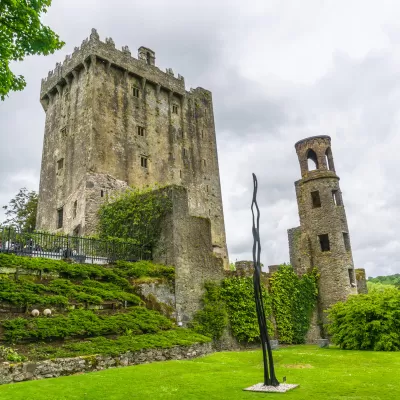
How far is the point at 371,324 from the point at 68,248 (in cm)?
1359

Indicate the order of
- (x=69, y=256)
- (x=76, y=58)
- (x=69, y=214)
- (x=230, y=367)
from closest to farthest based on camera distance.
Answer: (x=230, y=367) → (x=69, y=256) → (x=69, y=214) → (x=76, y=58)

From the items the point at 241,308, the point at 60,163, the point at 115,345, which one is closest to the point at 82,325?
the point at 115,345

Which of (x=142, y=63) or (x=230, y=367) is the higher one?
(x=142, y=63)

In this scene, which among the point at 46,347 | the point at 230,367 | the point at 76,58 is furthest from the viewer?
the point at 76,58

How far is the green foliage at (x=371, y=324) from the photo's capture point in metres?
16.8

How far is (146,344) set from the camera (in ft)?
38.9

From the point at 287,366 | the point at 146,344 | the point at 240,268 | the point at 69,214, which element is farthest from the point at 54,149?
the point at 287,366

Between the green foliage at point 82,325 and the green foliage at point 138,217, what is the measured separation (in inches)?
215

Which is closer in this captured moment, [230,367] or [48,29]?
[230,367]

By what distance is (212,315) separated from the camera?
18.2 metres

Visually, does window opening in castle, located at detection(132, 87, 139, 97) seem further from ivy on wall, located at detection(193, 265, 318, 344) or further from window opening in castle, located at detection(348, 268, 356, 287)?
window opening in castle, located at detection(348, 268, 356, 287)

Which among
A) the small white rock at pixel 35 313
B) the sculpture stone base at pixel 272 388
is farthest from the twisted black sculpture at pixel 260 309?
the small white rock at pixel 35 313

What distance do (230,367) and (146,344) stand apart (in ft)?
8.34

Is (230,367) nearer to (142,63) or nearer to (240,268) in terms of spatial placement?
(240,268)
